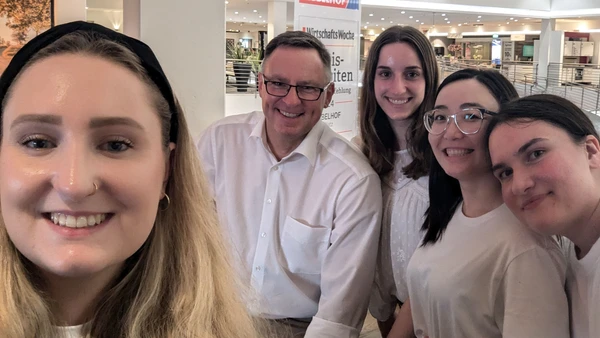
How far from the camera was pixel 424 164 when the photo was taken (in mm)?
2197

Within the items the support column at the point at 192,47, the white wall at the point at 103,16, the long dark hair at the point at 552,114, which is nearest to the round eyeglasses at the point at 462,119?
the long dark hair at the point at 552,114

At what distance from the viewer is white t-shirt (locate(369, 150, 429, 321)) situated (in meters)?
2.21

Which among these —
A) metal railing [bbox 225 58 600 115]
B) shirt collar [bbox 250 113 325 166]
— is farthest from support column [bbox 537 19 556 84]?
shirt collar [bbox 250 113 325 166]

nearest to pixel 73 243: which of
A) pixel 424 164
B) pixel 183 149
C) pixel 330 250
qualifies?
pixel 183 149

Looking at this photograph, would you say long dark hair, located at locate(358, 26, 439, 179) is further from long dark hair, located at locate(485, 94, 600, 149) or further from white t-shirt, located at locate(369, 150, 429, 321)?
long dark hair, located at locate(485, 94, 600, 149)

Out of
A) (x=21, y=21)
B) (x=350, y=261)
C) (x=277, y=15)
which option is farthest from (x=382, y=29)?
(x=350, y=261)

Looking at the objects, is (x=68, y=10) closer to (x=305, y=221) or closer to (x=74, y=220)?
(x=305, y=221)

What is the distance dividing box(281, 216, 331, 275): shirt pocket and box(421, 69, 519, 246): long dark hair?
0.44 metres

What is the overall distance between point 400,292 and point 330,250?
41 centimetres

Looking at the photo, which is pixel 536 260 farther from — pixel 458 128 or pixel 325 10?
pixel 325 10

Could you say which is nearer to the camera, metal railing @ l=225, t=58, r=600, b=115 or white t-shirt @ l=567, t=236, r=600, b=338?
white t-shirt @ l=567, t=236, r=600, b=338

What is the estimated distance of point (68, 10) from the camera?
4.45m

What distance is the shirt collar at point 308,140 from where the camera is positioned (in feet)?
7.39

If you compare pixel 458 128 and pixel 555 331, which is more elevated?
pixel 458 128
